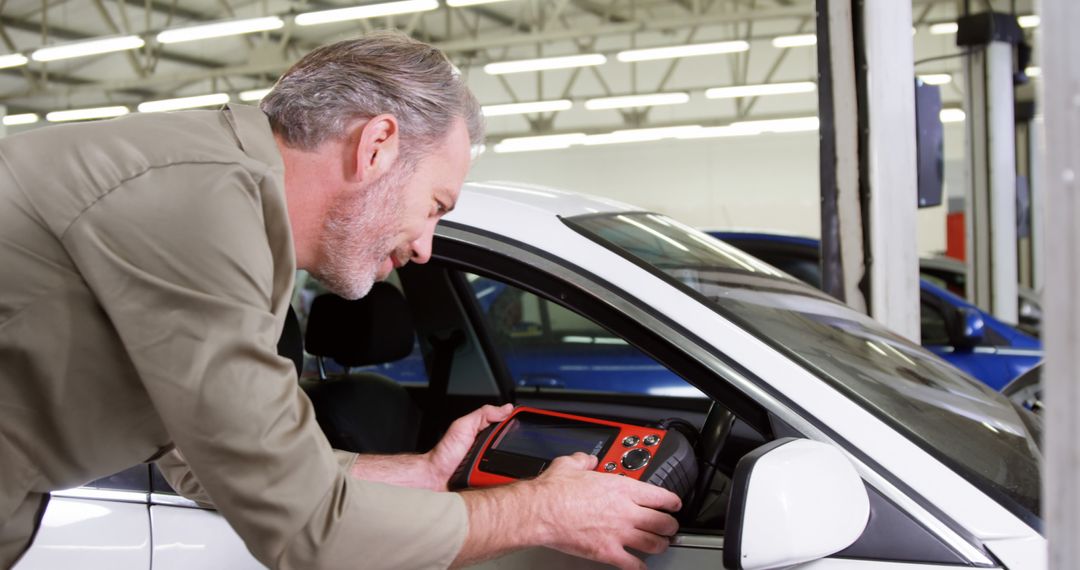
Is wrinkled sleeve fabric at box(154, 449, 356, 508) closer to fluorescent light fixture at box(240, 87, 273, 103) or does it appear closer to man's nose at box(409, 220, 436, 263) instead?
man's nose at box(409, 220, 436, 263)

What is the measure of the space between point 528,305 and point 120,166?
430cm

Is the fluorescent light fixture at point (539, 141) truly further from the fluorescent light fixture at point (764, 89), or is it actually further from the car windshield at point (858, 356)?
the car windshield at point (858, 356)

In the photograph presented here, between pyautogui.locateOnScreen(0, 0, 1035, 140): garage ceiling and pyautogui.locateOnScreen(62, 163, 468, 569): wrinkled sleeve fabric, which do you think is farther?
pyautogui.locateOnScreen(0, 0, 1035, 140): garage ceiling

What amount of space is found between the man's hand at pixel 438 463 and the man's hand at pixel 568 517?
461 mm

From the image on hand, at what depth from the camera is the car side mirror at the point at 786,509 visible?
1.29 meters

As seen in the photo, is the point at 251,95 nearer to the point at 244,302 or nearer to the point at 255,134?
the point at 255,134

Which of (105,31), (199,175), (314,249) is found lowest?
(314,249)

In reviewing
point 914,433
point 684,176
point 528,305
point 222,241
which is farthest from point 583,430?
point 684,176

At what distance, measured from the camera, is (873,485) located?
56.4 inches

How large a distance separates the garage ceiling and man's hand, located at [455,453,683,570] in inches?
535

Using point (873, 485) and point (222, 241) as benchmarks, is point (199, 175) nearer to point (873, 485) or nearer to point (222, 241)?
point (222, 241)

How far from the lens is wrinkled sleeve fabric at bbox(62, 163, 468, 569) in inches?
45.0

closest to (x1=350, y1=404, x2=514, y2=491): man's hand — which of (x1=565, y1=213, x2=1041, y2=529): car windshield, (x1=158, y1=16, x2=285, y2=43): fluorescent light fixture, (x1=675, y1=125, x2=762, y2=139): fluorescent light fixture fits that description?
(x1=565, y1=213, x2=1041, y2=529): car windshield

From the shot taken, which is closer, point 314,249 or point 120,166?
point 120,166
